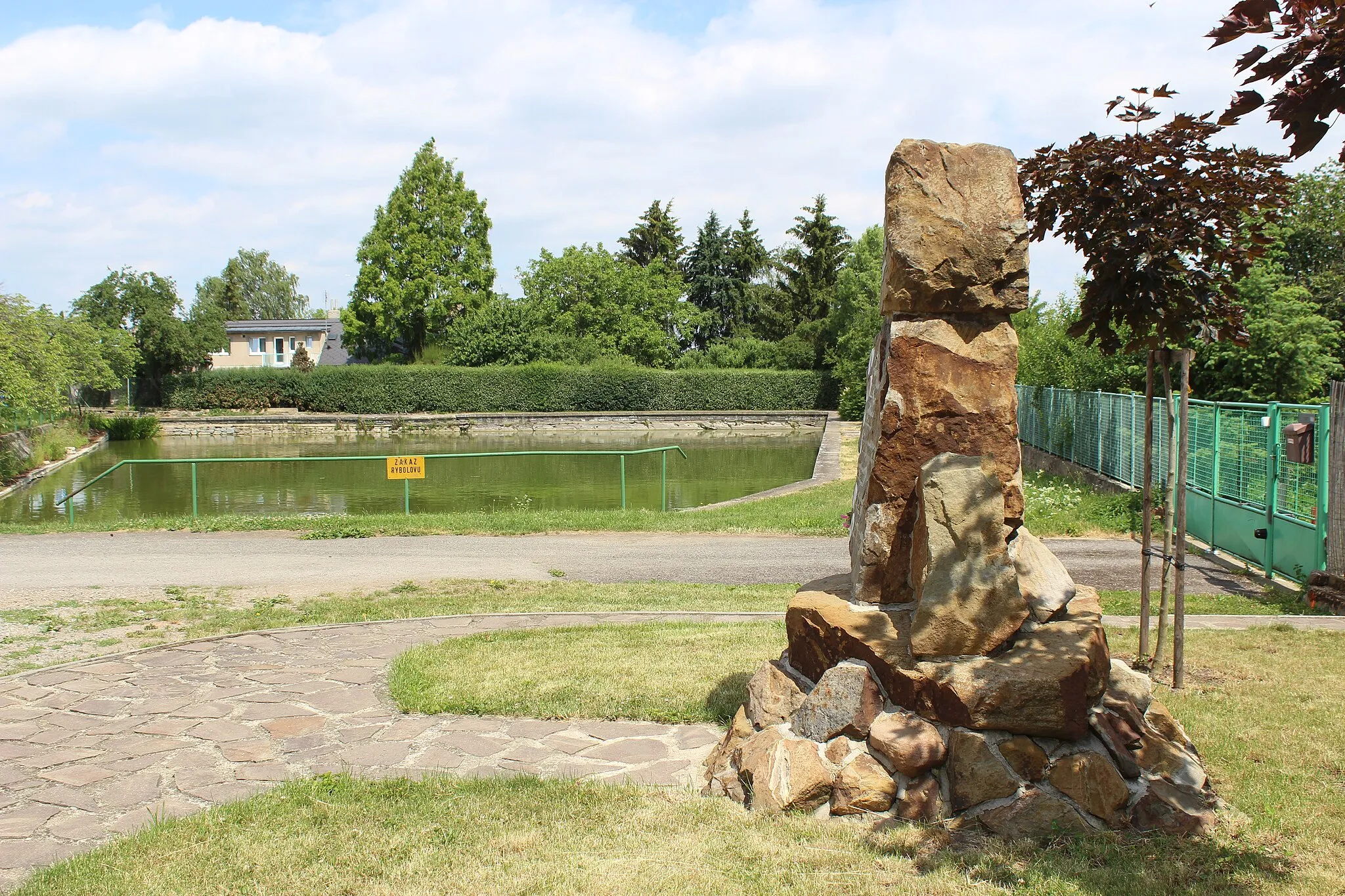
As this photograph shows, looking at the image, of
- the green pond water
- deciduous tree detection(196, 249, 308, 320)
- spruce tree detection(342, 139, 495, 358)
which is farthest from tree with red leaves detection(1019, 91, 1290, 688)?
deciduous tree detection(196, 249, 308, 320)

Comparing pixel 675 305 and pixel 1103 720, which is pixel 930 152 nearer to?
pixel 1103 720

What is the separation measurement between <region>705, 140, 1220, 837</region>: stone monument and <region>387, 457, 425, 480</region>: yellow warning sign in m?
12.3

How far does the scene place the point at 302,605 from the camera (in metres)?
9.48

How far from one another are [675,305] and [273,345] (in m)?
32.1

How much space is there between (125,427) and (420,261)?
878 inches

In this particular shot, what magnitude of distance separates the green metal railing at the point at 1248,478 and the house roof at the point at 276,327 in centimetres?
6754

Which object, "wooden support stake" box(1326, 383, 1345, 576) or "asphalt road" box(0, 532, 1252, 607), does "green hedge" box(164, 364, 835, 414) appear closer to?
"asphalt road" box(0, 532, 1252, 607)

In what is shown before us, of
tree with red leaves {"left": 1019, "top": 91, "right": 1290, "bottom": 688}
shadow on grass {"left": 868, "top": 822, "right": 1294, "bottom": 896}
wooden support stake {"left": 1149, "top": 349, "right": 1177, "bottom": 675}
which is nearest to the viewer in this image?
shadow on grass {"left": 868, "top": 822, "right": 1294, "bottom": 896}

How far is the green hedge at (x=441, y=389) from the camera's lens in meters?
52.0

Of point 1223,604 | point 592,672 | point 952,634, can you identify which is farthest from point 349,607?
point 1223,604

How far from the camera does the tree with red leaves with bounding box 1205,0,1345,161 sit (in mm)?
2682

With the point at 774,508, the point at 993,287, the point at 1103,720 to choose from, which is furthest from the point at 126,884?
the point at 774,508

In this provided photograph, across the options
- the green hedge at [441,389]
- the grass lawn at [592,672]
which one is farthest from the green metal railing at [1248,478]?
the green hedge at [441,389]

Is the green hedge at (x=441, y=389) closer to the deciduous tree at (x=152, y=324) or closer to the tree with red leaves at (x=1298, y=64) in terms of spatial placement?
the deciduous tree at (x=152, y=324)
